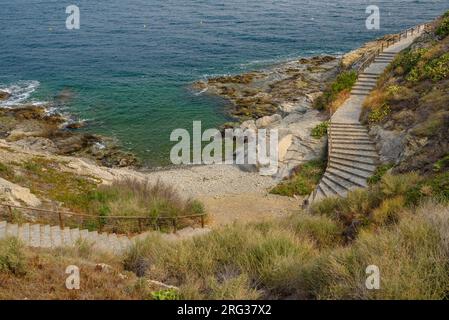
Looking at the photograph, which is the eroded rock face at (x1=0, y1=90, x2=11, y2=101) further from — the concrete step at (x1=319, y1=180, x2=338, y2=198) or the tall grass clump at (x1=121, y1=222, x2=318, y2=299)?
the tall grass clump at (x1=121, y1=222, x2=318, y2=299)

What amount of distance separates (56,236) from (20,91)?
3369 centimetres

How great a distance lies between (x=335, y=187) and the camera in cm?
2044

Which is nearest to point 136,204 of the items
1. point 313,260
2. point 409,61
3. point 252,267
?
point 252,267

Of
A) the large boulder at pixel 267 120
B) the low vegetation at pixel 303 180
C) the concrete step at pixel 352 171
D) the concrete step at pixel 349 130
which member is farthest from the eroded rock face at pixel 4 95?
the concrete step at pixel 352 171

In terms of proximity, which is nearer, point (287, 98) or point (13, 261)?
point (13, 261)

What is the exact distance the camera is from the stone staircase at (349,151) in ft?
66.4

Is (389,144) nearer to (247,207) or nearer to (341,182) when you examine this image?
(341,182)

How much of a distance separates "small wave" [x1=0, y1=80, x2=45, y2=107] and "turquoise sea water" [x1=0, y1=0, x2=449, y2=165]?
0.41 feet

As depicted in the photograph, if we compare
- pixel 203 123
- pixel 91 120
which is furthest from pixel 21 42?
pixel 203 123

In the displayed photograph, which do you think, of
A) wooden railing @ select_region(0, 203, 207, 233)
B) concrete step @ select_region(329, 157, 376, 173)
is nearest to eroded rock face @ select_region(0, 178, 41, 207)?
wooden railing @ select_region(0, 203, 207, 233)

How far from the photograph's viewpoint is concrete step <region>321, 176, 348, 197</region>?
19544mm

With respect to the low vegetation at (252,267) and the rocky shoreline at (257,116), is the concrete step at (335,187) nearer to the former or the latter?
the rocky shoreline at (257,116)

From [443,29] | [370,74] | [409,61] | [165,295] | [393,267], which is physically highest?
[443,29]
